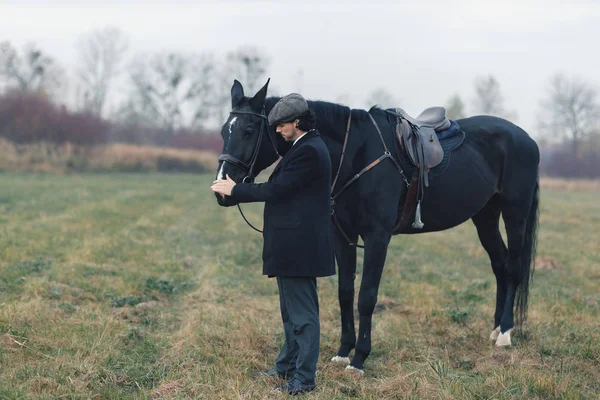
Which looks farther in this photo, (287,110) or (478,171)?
(478,171)

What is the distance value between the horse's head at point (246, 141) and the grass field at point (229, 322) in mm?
1474

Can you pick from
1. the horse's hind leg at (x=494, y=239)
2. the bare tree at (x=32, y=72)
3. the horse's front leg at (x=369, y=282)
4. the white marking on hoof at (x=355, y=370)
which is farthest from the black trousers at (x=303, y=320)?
the bare tree at (x=32, y=72)

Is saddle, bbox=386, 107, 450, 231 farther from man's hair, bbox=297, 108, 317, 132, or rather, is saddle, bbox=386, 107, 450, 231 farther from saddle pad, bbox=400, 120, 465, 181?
man's hair, bbox=297, 108, 317, 132

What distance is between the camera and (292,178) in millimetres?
4090

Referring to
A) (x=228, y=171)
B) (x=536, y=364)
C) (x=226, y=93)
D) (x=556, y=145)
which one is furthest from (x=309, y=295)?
(x=226, y=93)

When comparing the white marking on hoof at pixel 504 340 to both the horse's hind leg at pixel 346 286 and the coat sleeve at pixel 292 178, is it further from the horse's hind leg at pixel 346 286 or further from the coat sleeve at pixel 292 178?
the coat sleeve at pixel 292 178

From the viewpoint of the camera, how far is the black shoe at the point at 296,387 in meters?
4.14

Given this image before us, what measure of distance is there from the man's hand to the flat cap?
532mm

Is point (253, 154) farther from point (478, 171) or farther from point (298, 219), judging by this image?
point (478, 171)

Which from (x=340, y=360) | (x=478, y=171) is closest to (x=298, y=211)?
(x=340, y=360)

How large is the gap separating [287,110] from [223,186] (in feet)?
2.35

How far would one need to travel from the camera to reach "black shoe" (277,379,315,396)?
4.14 metres

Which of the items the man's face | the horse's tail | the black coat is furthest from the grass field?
the man's face

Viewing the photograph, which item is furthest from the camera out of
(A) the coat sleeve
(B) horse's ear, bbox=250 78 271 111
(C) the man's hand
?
(B) horse's ear, bbox=250 78 271 111
